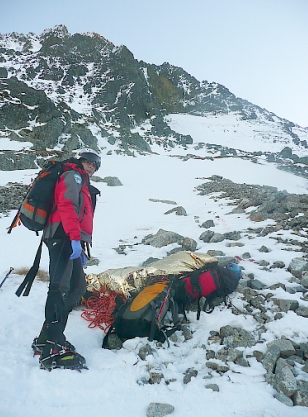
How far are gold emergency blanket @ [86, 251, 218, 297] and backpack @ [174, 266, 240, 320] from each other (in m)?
0.21

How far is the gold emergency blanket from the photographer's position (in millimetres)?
3869

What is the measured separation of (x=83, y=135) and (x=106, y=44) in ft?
A: 294

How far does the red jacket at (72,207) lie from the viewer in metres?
2.73

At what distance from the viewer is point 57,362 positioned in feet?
8.70

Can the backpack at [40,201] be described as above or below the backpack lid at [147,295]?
above

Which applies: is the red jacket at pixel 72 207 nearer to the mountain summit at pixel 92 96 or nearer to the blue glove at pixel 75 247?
the blue glove at pixel 75 247

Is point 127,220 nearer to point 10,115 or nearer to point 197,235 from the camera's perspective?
point 197,235

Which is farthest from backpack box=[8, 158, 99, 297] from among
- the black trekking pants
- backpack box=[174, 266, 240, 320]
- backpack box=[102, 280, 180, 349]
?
backpack box=[174, 266, 240, 320]

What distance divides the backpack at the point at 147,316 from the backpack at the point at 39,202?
1.46 m

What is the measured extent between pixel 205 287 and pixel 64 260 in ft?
6.60

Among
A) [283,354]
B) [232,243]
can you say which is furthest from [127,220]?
[283,354]

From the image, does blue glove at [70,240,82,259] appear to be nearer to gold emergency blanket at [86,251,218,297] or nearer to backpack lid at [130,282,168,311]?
backpack lid at [130,282,168,311]

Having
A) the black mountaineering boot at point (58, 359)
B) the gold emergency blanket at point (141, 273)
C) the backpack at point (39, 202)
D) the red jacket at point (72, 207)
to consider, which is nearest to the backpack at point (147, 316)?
the gold emergency blanket at point (141, 273)

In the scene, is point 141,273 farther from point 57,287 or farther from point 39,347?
point 39,347
